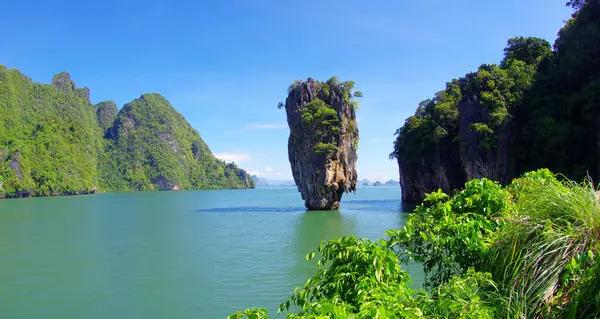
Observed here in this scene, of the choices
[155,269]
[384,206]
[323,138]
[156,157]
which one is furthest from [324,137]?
[156,157]

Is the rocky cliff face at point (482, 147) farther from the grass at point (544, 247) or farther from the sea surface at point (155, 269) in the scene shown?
the grass at point (544, 247)

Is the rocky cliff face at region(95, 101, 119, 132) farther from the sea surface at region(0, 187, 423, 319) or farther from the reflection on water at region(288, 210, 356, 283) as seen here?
the reflection on water at region(288, 210, 356, 283)

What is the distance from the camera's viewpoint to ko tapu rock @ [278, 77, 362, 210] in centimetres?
3625

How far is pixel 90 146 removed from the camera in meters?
122

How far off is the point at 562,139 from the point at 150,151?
138183 mm

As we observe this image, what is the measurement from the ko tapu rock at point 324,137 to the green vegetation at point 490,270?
103ft

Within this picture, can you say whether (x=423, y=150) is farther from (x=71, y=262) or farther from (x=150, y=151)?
(x=150, y=151)

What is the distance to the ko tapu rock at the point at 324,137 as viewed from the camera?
→ 119ft

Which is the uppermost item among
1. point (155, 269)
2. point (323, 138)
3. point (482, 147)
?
point (323, 138)

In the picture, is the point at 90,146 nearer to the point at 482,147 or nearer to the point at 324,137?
the point at 324,137

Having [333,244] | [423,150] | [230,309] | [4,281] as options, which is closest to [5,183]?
[423,150]

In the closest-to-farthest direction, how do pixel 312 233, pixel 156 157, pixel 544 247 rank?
1. pixel 544 247
2. pixel 312 233
3. pixel 156 157

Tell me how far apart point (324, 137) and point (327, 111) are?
7.07 ft

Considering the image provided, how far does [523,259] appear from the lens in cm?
343
